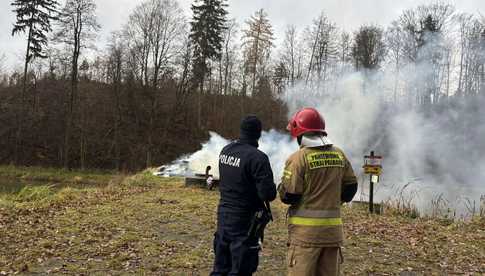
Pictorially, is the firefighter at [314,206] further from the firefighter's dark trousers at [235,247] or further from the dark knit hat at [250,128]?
the dark knit hat at [250,128]

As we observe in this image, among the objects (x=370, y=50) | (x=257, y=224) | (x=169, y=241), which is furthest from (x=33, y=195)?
(x=370, y=50)

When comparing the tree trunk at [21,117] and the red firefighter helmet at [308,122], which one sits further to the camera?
the tree trunk at [21,117]

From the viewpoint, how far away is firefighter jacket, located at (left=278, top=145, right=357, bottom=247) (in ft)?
11.4

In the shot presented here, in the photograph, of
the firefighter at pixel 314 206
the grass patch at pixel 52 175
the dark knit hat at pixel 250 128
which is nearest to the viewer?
the firefighter at pixel 314 206

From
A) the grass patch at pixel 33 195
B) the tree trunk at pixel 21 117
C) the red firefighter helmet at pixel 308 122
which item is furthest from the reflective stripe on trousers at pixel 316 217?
the tree trunk at pixel 21 117

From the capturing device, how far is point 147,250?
23.1 feet

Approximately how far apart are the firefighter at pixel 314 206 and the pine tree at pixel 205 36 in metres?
36.9

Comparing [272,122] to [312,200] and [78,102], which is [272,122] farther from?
[312,200]

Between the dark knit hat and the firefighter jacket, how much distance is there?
32.1 inches

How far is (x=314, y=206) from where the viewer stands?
138 inches

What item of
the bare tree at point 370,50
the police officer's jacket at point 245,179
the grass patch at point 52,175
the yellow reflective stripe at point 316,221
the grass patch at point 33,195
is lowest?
the grass patch at point 52,175

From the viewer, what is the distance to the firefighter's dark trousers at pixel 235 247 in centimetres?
406

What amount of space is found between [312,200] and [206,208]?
8401 mm

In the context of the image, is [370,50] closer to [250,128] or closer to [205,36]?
[205,36]
